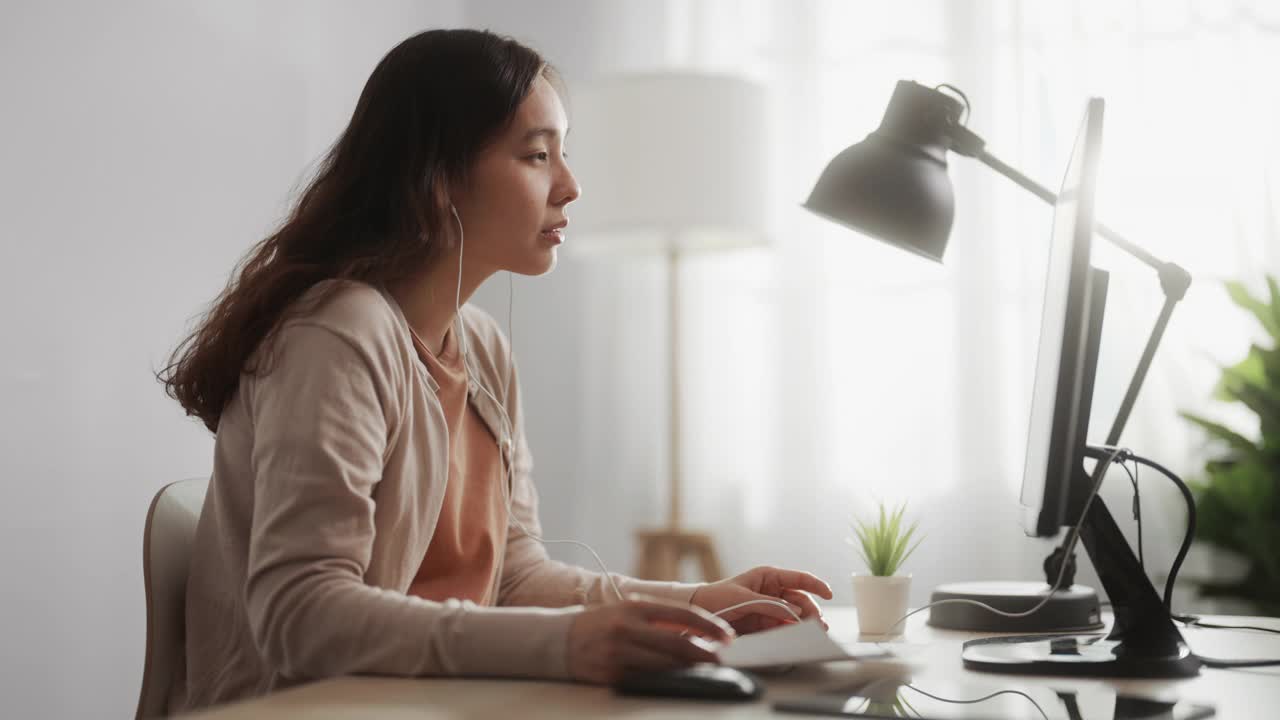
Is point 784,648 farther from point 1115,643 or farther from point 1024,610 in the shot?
point 1024,610

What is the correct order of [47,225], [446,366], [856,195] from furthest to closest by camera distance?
[47,225] → [446,366] → [856,195]

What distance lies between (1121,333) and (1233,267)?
31cm

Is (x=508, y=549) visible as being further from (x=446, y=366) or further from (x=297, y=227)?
(x=297, y=227)

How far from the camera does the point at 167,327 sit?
2133 mm

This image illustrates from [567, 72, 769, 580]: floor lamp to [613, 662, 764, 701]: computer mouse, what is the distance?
186cm

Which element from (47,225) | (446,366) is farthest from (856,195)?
(47,225)

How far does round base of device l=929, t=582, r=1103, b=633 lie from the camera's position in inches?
48.3

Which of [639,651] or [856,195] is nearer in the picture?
[639,651]

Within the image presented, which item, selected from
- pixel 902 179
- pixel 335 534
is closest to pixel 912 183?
pixel 902 179

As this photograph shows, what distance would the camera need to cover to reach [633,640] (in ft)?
2.53

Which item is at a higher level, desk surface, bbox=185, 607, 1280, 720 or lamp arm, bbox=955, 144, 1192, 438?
lamp arm, bbox=955, 144, 1192, 438

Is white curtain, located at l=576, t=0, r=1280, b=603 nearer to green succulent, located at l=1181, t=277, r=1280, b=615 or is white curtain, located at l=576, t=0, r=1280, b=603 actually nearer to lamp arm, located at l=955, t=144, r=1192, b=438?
green succulent, located at l=1181, t=277, r=1280, b=615

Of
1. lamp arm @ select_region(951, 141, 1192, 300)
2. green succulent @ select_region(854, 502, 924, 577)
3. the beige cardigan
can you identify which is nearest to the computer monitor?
lamp arm @ select_region(951, 141, 1192, 300)

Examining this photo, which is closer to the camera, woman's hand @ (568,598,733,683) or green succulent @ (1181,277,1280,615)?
woman's hand @ (568,598,733,683)
